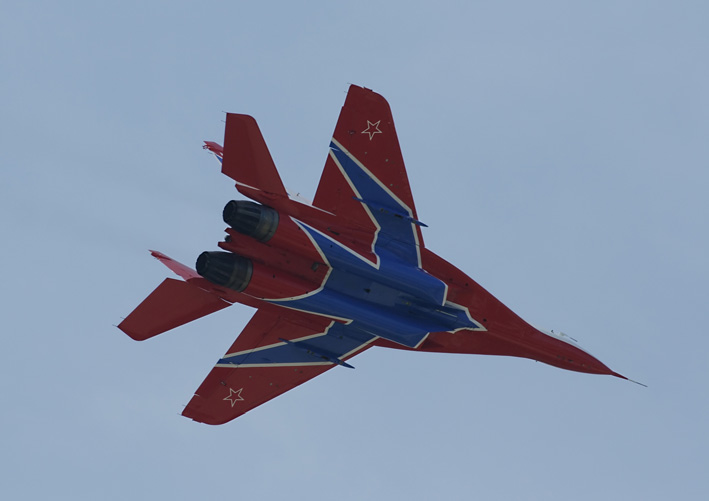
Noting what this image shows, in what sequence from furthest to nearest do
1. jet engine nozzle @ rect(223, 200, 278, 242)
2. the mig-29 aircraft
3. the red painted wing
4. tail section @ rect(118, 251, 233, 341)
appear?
the red painted wing, tail section @ rect(118, 251, 233, 341), the mig-29 aircraft, jet engine nozzle @ rect(223, 200, 278, 242)

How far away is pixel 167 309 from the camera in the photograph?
2970cm

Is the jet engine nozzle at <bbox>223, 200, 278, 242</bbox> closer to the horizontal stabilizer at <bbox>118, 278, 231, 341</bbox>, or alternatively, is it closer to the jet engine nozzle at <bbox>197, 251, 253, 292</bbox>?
the jet engine nozzle at <bbox>197, 251, 253, 292</bbox>

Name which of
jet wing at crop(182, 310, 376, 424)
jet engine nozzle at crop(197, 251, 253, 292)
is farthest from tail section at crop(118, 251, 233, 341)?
jet wing at crop(182, 310, 376, 424)

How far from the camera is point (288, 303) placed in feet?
96.3

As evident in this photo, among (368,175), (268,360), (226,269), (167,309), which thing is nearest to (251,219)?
(226,269)

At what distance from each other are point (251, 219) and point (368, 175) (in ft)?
13.3

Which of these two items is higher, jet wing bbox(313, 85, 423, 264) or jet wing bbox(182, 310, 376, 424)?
jet wing bbox(313, 85, 423, 264)

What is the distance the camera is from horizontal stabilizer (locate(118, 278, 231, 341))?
29.4m

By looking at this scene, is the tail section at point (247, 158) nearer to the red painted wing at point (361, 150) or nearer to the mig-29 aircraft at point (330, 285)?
the mig-29 aircraft at point (330, 285)

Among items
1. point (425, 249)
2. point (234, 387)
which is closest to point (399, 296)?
point (425, 249)

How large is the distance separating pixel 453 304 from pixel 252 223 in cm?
681

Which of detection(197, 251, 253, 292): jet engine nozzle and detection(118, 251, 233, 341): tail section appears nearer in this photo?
detection(197, 251, 253, 292): jet engine nozzle

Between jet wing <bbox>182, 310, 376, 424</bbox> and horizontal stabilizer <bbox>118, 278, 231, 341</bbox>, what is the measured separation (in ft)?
9.29

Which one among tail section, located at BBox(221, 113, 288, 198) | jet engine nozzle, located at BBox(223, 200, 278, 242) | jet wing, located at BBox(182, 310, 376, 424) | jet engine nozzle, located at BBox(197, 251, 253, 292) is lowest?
jet wing, located at BBox(182, 310, 376, 424)
